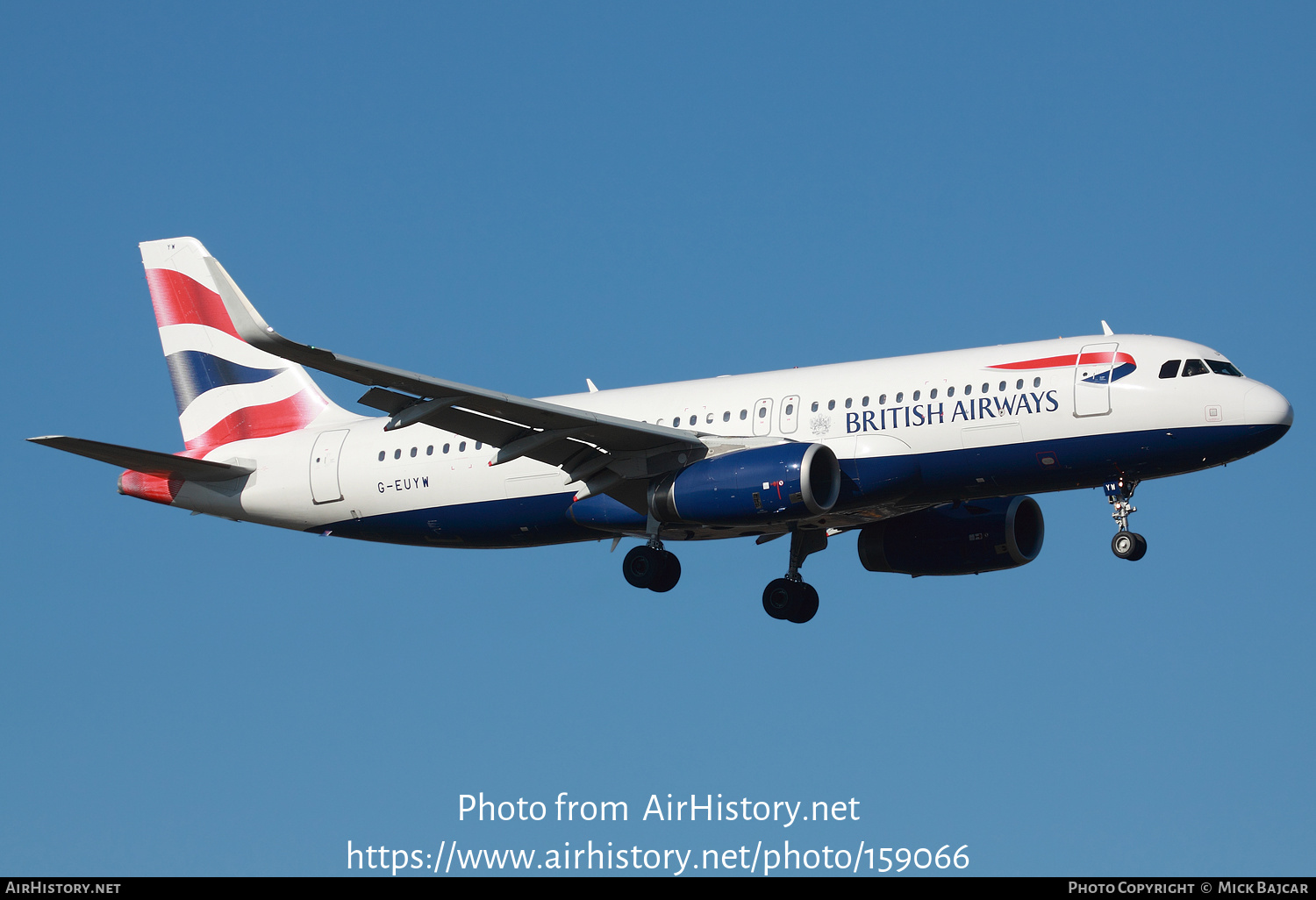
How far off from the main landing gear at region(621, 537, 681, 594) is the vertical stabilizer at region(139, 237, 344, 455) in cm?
1024

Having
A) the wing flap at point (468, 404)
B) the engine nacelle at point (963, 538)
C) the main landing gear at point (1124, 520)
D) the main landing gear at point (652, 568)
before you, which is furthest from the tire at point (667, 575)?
the main landing gear at point (1124, 520)

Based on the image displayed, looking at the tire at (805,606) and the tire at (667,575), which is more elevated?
the tire at (805,606)

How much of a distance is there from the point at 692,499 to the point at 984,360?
6687 millimetres

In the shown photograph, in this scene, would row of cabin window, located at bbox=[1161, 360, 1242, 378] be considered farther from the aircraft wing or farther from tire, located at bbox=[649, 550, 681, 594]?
A: tire, located at bbox=[649, 550, 681, 594]

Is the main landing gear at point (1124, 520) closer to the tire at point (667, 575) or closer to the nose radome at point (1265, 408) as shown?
the nose radome at point (1265, 408)

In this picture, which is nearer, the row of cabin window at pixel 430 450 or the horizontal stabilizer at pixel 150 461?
the horizontal stabilizer at pixel 150 461

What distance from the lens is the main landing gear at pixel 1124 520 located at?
33969 millimetres

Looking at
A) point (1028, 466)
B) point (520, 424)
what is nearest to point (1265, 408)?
point (1028, 466)

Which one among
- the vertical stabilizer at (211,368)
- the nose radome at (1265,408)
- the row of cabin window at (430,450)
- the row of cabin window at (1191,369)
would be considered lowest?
the nose radome at (1265,408)

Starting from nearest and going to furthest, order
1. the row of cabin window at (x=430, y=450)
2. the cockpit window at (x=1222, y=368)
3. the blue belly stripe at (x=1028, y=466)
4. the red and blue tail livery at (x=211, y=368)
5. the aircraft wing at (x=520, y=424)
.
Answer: the aircraft wing at (x=520, y=424), the blue belly stripe at (x=1028, y=466), the cockpit window at (x=1222, y=368), the row of cabin window at (x=430, y=450), the red and blue tail livery at (x=211, y=368)

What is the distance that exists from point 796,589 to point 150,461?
50.7ft

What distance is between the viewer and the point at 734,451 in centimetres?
3541

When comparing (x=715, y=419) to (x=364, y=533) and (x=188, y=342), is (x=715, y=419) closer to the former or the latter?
(x=364, y=533)

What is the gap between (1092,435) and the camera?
33.5 metres
